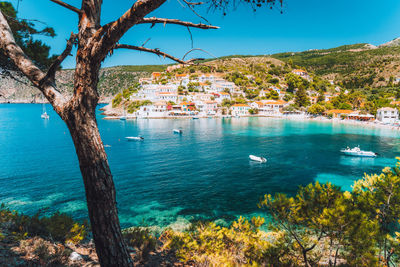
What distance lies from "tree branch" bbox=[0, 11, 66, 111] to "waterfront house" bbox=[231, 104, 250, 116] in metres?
88.5

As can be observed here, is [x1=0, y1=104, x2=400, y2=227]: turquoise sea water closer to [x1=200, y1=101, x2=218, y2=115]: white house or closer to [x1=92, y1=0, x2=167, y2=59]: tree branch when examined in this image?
[x1=92, y1=0, x2=167, y2=59]: tree branch

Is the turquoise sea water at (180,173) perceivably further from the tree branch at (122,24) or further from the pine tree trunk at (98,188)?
the tree branch at (122,24)

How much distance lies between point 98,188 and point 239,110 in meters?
90.3

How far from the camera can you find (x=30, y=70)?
2.31 m

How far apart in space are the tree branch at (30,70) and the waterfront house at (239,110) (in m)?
88.5

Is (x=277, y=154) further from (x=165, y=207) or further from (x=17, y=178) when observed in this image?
(x=17, y=178)

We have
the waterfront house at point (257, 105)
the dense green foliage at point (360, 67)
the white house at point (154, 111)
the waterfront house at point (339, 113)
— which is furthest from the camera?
the dense green foliage at point (360, 67)

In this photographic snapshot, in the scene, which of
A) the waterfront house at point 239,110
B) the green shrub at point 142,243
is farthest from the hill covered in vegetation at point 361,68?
the green shrub at point 142,243

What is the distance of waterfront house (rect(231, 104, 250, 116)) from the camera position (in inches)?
3524

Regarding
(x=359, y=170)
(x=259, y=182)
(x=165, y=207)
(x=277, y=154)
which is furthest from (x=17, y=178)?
(x=359, y=170)

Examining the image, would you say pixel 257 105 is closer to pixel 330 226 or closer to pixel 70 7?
pixel 330 226

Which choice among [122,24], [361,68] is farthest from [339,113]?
[122,24]

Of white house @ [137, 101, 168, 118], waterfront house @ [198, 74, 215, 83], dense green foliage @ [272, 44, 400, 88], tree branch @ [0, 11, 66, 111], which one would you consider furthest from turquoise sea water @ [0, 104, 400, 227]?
dense green foliage @ [272, 44, 400, 88]

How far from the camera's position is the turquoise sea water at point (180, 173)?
48.5 feet
